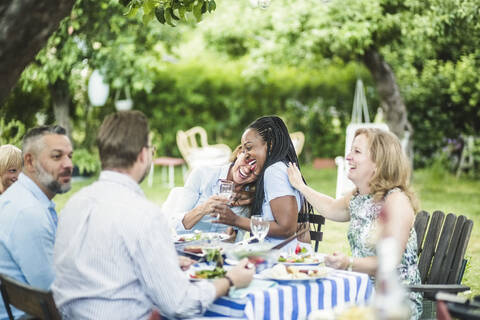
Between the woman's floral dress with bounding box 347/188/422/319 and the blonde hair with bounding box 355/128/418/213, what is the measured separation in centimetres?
4

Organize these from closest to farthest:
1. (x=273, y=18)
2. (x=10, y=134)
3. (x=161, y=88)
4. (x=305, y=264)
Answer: (x=305, y=264), (x=10, y=134), (x=273, y=18), (x=161, y=88)

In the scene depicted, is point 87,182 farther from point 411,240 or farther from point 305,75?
point 411,240

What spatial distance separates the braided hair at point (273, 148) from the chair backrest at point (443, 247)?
0.78 metres

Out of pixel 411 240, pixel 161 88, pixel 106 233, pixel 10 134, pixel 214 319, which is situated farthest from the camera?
pixel 161 88

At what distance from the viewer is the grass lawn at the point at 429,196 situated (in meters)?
6.80

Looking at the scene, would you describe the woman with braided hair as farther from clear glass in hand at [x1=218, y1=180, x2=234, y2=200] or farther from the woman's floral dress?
the woman's floral dress

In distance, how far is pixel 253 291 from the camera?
241cm

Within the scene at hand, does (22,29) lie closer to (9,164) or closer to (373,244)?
(9,164)

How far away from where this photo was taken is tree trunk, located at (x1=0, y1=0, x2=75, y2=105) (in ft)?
7.11

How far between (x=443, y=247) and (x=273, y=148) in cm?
122

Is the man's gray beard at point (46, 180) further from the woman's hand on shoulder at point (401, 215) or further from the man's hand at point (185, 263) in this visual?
the woman's hand on shoulder at point (401, 215)

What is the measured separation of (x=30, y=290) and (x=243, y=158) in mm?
1892

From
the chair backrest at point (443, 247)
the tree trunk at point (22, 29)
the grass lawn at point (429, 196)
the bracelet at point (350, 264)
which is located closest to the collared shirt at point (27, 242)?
the tree trunk at point (22, 29)

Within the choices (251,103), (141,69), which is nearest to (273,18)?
(141,69)
